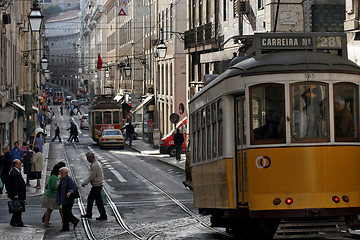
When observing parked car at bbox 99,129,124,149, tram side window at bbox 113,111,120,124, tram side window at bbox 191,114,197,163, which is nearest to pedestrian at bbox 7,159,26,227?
tram side window at bbox 191,114,197,163

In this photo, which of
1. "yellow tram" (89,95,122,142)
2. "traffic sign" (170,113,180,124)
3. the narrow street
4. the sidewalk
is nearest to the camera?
the narrow street

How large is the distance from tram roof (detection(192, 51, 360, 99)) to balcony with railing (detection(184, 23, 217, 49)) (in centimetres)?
2749

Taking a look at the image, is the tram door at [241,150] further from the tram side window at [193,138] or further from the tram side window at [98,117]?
the tram side window at [98,117]

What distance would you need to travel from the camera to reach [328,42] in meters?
12.1

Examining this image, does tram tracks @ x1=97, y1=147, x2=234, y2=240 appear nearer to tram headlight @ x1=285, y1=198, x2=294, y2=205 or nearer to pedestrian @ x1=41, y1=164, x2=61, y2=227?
pedestrian @ x1=41, y1=164, x2=61, y2=227

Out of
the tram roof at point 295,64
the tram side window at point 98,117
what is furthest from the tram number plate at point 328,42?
the tram side window at point 98,117

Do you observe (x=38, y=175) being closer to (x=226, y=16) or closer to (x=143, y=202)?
(x=143, y=202)

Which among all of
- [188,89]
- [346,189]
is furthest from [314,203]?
[188,89]

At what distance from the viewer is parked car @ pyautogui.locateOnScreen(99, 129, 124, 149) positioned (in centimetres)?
5231

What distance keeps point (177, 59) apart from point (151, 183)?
24.4 metres

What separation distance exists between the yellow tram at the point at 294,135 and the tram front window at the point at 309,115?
13 millimetres

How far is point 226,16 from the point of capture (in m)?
37.9

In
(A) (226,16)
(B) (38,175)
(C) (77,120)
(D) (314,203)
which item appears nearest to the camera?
(D) (314,203)

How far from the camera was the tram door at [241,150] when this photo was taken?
38.7 ft
